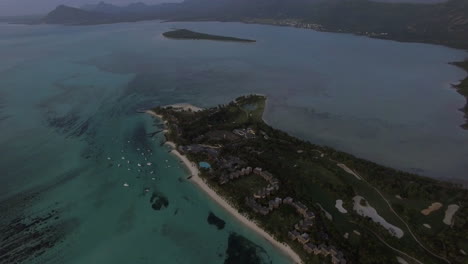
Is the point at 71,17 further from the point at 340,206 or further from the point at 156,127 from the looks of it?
the point at 340,206

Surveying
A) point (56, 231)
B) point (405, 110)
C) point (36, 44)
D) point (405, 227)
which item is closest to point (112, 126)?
point (56, 231)

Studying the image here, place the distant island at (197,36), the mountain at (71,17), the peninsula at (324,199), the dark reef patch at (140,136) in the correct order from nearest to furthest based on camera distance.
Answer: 1. the peninsula at (324,199)
2. the dark reef patch at (140,136)
3. the distant island at (197,36)
4. the mountain at (71,17)

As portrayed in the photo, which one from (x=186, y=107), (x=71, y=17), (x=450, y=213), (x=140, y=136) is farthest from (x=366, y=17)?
(x=71, y=17)

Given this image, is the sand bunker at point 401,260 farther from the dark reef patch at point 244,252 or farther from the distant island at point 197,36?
the distant island at point 197,36

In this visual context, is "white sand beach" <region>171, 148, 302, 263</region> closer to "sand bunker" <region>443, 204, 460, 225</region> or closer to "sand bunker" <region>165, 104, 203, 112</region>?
"sand bunker" <region>443, 204, 460, 225</region>

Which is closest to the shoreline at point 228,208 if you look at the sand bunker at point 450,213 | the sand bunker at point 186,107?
the sand bunker at point 186,107

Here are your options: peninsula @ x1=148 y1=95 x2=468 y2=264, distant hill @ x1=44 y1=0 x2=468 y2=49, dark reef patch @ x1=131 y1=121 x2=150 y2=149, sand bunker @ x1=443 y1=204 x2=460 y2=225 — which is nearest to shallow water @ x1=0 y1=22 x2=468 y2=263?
dark reef patch @ x1=131 y1=121 x2=150 y2=149

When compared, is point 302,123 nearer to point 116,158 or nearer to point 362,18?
point 116,158
